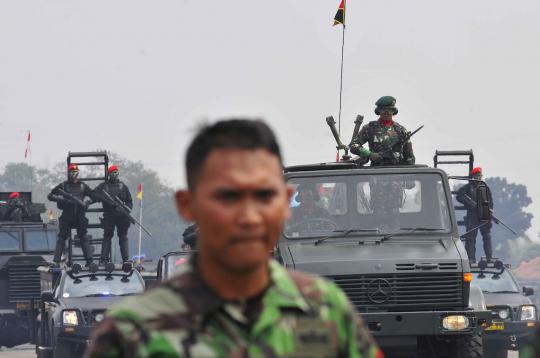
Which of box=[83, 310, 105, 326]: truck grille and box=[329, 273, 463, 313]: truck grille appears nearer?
box=[329, 273, 463, 313]: truck grille

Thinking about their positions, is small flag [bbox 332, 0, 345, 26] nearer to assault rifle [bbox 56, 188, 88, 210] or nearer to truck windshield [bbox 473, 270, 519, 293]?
truck windshield [bbox 473, 270, 519, 293]

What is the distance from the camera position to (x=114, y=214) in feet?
89.4

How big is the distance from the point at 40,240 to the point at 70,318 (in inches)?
462

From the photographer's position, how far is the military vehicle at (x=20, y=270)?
3148 centimetres

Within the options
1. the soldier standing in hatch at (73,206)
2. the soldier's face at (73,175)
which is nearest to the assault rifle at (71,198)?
the soldier standing in hatch at (73,206)

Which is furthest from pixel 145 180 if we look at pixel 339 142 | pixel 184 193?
pixel 184 193

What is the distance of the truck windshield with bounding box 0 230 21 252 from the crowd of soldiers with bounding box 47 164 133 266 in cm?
476

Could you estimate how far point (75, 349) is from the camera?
69.7 ft

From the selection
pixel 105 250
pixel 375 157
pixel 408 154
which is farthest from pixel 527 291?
pixel 105 250

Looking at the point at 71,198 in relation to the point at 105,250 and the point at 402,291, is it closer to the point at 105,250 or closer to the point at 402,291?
the point at 105,250

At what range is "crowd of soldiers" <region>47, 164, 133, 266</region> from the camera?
87.7ft

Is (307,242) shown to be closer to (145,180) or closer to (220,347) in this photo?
(220,347)

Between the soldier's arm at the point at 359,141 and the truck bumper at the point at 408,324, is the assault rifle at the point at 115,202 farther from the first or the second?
the truck bumper at the point at 408,324

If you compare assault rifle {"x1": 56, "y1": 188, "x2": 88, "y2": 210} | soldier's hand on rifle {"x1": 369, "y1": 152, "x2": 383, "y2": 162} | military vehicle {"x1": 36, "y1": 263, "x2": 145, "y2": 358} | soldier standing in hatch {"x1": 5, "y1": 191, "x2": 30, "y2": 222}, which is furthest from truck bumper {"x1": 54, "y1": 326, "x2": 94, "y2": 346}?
soldier standing in hatch {"x1": 5, "y1": 191, "x2": 30, "y2": 222}
